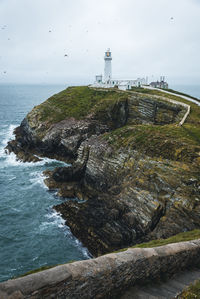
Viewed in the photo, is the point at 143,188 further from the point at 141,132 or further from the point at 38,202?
the point at 38,202

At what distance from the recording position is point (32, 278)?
25.3ft

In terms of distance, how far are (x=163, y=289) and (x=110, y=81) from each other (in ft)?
205

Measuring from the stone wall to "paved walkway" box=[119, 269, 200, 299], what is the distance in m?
0.28

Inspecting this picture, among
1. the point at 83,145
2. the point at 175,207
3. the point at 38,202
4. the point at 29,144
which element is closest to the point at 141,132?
the point at 83,145

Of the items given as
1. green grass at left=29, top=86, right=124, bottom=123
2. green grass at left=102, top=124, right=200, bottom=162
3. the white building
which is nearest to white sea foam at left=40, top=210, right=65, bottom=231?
green grass at left=102, top=124, right=200, bottom=162

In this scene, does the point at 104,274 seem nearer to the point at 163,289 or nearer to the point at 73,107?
the point at 163,289

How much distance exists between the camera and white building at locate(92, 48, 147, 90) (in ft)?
212

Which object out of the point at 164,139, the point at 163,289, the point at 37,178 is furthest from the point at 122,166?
the point at 163,289

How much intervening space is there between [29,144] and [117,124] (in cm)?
1878

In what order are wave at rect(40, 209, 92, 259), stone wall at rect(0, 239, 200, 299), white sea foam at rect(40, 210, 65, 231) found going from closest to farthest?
stone wall at rect(0, 239, 200, 299) < wave at rect(40, 209, 92, 259) < white sea foam at rect(40, 210, 65, 231)

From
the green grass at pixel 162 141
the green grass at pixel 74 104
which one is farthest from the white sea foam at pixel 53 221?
the green grass at pixel 74 104

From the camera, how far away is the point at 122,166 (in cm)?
3219

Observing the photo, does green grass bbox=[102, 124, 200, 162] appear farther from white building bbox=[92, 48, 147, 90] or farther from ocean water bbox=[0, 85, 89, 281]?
white building bbox=[92, 48, 147, 90]

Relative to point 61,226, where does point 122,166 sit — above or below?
Result: above
